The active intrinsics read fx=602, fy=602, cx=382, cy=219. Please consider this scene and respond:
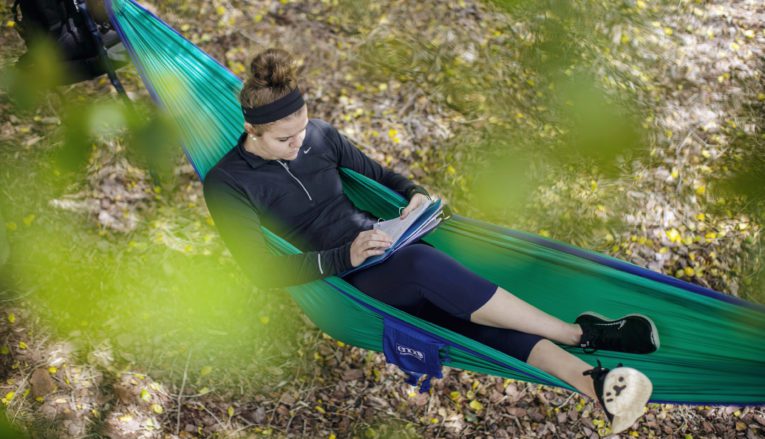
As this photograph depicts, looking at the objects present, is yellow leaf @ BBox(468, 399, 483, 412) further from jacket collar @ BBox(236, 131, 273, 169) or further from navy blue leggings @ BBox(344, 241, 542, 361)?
jacket collar @ BBox(236, 131, 273, 169)

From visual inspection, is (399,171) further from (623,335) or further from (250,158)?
(623,335)

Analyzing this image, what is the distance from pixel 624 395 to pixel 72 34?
223 centimetres

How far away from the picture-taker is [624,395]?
1.63 m

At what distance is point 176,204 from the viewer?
2736 millimetres

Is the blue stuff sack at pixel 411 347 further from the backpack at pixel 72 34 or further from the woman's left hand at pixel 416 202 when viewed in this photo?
the backpack at pixel 72 34

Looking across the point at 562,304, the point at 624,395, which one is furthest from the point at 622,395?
the point at 562,304

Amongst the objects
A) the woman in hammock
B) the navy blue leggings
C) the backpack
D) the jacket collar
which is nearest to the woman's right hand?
the woman in hammock

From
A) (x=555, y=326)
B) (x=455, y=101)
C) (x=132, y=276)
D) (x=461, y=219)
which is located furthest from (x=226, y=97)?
(x=555, y=326)

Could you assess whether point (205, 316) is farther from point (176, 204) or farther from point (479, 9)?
point (479, 9)

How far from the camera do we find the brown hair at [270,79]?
174 centimetres

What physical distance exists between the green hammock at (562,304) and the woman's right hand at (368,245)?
9cm

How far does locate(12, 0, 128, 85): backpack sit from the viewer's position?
85.7 inches

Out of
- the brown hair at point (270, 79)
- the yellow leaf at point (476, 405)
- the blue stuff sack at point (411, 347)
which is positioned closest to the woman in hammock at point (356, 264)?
the brown hair at point (270, 79)

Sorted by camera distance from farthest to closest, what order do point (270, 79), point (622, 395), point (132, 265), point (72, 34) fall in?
point (132, 265)
point (72, 34)
point (270, 79)
point (622, 395)
